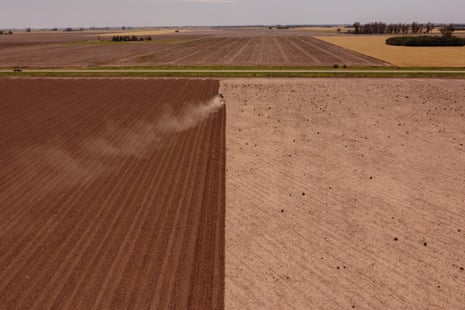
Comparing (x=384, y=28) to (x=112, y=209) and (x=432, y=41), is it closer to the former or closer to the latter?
(x=432, y=41)

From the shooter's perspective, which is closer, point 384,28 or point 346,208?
point 346,208

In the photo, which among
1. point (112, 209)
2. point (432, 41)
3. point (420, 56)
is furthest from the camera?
point (432, 41)

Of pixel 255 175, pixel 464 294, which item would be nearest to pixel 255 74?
pixel 255 175

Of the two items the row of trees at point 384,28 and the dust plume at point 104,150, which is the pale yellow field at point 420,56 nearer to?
the dust plume at point 104,150

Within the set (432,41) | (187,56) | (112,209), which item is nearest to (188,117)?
(112,209)

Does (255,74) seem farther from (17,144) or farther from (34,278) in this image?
(34,278)

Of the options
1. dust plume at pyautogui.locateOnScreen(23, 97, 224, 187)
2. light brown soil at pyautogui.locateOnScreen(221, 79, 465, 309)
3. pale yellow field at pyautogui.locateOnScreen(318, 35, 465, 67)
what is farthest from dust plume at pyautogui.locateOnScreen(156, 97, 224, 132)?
pale yellow field at pyautogui.locateOnScreen(318, 35, 465, 67)

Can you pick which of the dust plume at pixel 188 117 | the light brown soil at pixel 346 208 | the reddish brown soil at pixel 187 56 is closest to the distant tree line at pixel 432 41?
the reddish brown soil at pixel 187 56
